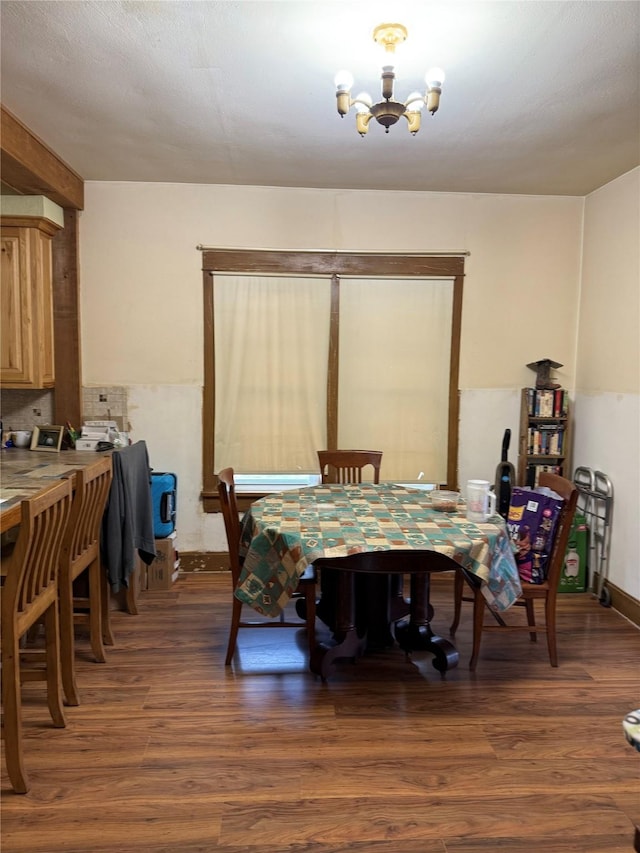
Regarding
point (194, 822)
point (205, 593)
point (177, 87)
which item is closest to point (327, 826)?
point (194, 822)

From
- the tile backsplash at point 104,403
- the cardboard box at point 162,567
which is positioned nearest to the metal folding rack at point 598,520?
the cardboard box at point 162,567

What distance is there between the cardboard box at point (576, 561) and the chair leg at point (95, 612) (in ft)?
9.40

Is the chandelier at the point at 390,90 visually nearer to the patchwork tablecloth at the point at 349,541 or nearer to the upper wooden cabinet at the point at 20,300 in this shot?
the patchwork tablecloth at the point at 349,541

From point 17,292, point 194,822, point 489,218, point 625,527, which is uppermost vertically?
point 489,218

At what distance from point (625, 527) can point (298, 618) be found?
80.7 inches

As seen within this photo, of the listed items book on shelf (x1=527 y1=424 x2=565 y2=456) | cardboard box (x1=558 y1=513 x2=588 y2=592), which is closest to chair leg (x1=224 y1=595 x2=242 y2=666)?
cardboard box (x1=558 y1=513 x2=588 y2=592)

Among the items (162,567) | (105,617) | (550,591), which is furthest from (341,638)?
(162,567)

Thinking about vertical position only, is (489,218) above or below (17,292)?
above

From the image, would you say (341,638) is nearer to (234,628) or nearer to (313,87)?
(234,628)

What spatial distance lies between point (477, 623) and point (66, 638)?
6.03ft

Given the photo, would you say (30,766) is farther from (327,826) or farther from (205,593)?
(205,593)

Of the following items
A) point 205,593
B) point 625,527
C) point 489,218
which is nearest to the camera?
point 625,527

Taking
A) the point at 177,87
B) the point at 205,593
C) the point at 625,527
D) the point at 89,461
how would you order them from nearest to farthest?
the point at 177,87, the point at 89,461, the point at 625,527, the point at 205,593

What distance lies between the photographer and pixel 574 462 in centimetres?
432
